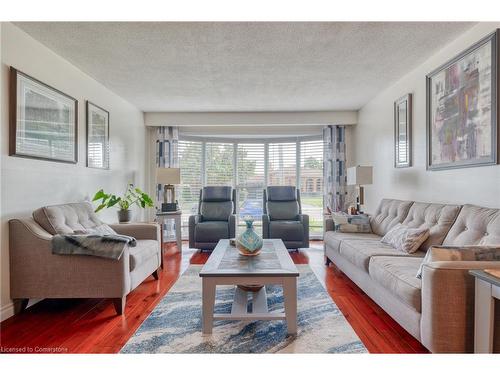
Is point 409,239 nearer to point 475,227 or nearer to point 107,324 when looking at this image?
point 475,227

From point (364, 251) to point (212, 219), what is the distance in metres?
2.86

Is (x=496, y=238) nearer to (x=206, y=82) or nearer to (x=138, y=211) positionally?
(x=206, y=82)

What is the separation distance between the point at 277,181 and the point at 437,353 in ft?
15.6

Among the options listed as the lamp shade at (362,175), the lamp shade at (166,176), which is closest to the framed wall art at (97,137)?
the lamp shade at (166,176)

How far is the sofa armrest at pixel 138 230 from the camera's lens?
353 centimetres

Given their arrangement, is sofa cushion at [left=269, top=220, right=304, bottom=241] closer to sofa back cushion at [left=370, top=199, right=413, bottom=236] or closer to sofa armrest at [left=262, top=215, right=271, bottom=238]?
sofa armrest at [left=262, top=215, right=271, bottom=238]

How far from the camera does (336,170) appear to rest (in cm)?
573

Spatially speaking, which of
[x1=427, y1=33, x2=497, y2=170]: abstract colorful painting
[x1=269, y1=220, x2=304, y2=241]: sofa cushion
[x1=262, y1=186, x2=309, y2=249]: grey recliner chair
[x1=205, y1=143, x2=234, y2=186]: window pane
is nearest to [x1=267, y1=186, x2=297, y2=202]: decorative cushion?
[x1=262, y1=186, x2=309, y2=249]: grey recliner chair

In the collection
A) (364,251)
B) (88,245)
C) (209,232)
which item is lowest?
(209,232)

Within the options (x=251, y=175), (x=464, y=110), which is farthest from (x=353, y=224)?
(x=251, y=175)

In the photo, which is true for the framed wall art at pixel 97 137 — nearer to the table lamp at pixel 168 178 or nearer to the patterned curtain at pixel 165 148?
the table lamp at pixel 168 178

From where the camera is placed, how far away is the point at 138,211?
535 centimetres
